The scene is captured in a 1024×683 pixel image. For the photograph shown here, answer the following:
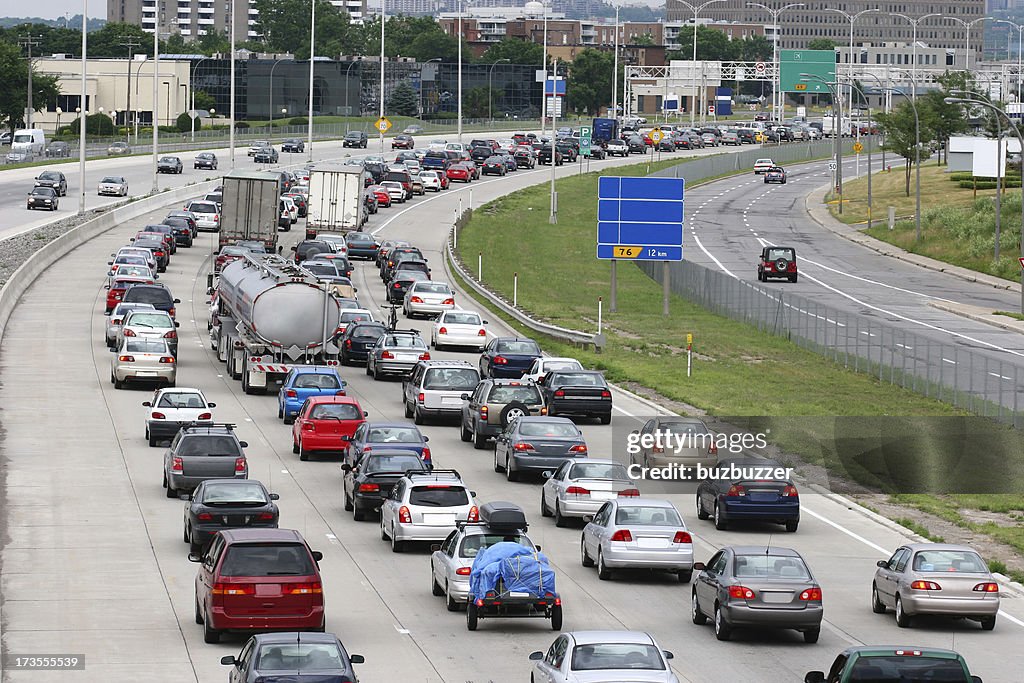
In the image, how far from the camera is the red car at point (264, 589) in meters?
21.9

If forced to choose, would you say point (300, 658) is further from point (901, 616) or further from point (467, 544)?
point (901, 616)

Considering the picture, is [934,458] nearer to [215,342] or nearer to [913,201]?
[215,342]

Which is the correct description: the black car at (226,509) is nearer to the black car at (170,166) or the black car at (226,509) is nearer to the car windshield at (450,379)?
the car windshield at (450,379)

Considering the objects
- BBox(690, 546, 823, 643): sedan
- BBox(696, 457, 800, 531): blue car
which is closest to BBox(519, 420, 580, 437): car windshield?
BBox(696, 457, 800, 531): blue car

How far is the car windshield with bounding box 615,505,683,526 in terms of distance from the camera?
26.8 metres

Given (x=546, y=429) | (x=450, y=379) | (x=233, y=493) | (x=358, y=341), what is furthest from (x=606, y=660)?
(x=358, y=341)

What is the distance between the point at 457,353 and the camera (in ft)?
188

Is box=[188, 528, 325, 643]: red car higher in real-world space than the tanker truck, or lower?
lower

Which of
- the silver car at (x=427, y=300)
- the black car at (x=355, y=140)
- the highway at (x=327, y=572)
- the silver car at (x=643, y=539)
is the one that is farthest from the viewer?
the black car at (x=355, y=140)

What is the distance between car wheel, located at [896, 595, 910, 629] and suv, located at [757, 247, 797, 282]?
60728 mm

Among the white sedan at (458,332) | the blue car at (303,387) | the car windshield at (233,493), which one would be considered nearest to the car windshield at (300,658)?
the car windshield at (233,493)

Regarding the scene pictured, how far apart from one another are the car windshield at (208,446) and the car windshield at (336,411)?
534 cm

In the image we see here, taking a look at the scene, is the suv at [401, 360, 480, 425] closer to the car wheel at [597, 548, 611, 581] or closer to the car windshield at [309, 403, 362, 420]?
the car windshield at [309, 403, 362, 420]

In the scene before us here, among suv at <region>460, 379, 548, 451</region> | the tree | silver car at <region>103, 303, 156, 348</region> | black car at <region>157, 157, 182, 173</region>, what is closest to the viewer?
suv at <region>460, 379, 548, 451</region>
